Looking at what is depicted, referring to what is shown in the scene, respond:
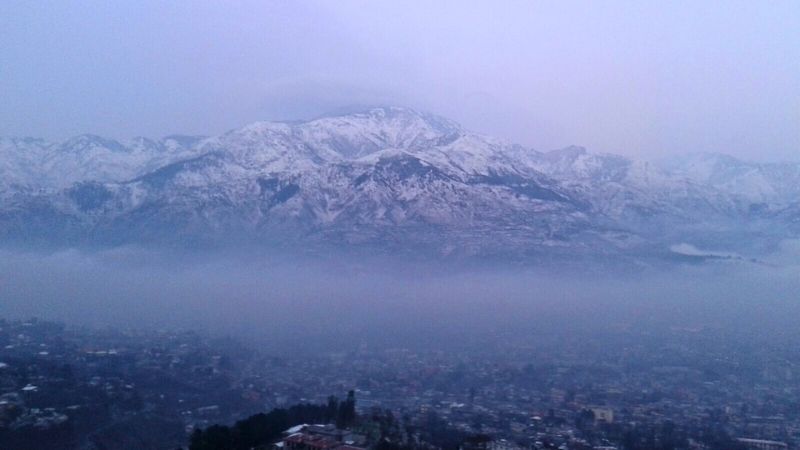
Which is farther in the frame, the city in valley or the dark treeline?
the city in valley

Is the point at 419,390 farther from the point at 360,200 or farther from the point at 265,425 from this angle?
the point at 360,200

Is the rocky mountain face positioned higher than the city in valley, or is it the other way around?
the rocky mountain face

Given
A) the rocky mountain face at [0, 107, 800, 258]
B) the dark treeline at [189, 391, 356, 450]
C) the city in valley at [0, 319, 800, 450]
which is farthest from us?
the rocky mountain face at [0, 107, 800, 258]

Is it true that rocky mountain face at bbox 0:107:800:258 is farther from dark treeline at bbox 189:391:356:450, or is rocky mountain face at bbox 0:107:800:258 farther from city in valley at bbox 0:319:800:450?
dark treeline at bbox 189:391:356:450

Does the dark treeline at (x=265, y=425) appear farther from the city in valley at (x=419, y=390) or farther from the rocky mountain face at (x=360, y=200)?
the rocky mountain face at (x=360, y=200)

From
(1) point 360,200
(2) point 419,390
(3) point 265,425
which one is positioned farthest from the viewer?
(1) point 360,200

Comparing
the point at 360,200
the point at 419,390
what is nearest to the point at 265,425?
the point at 419,390

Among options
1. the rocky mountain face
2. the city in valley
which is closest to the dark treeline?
the city in valley

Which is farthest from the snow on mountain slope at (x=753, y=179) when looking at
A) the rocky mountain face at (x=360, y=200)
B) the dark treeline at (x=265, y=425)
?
the dark treeline at (x=265, y=425)
